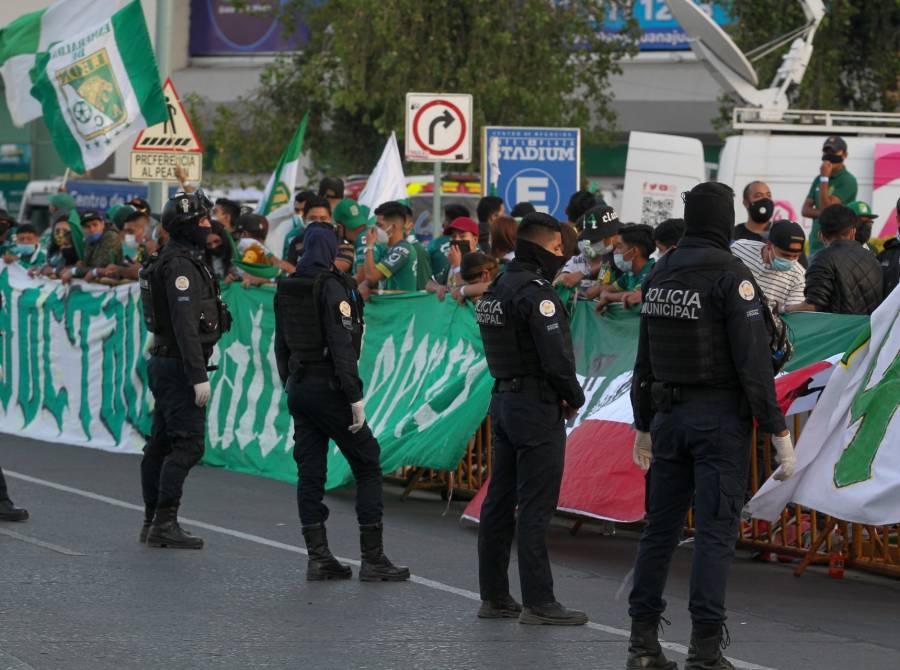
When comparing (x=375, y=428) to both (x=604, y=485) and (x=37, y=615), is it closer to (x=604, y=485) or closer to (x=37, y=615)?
(x=604, y=485)

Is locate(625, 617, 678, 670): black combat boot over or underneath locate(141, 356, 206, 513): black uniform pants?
underneath

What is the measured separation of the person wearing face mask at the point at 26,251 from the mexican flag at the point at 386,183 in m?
3.53

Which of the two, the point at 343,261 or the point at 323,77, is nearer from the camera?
the point at 343,261

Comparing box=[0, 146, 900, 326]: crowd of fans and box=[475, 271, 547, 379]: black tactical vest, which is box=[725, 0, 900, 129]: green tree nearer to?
box=[0, 146, 900, 326]: crowd of fans

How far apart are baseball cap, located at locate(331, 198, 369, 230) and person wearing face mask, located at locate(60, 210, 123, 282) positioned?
3694mm

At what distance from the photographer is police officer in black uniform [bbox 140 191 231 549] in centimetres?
1006


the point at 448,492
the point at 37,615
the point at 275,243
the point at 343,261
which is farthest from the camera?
the point at 275,243

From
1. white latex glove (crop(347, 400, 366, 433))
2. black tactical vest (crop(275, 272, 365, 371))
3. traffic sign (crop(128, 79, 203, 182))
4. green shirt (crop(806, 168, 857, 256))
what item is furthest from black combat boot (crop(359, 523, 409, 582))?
traffic sign (crop(128, 79, 203, 182))

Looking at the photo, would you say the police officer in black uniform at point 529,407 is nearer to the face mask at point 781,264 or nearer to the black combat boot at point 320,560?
the black combat boot at point 320,560

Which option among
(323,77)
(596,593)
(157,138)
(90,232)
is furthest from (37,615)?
(323,77)

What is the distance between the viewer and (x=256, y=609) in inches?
325

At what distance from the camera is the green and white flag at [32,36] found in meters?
17.6

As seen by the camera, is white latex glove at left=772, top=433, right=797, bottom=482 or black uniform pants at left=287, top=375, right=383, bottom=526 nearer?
white latex glove at left=772, top=433, right=797, bottom=482

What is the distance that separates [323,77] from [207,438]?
50.1ft
